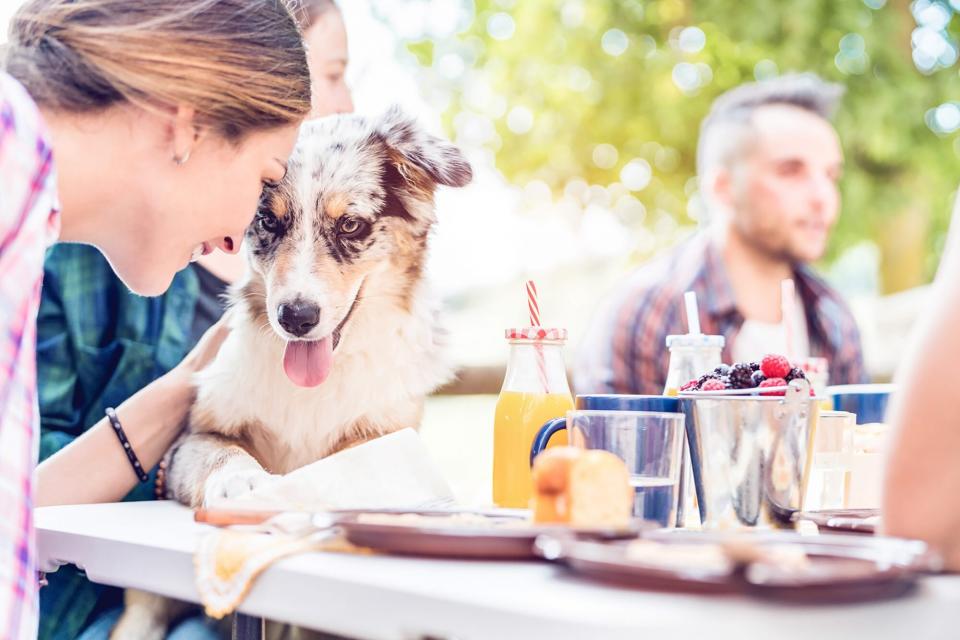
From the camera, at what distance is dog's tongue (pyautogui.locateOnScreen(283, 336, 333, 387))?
5.68 ft

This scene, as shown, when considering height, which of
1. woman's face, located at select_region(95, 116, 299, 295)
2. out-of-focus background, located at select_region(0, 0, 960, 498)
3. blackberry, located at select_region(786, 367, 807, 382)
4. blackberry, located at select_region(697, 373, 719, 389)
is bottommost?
blackberry, located at select_region(697, 373, 719, 389)

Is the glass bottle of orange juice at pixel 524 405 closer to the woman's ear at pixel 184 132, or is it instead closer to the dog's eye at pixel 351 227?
the dog's eye at pixel 351 227

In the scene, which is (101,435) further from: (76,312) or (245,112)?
(245,112)

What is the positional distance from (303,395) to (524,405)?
1.22 ft

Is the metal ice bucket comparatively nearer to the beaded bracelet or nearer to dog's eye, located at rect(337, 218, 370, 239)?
dog's eye, located at rect(337, 218, 370, 239)

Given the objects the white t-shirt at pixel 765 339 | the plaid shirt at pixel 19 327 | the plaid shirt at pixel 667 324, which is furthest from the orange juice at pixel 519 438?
the plaid shirt at pixel 667 324

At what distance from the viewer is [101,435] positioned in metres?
1.79

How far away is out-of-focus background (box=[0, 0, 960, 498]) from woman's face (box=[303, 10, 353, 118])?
3.70 m

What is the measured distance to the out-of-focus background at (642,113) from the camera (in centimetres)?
687

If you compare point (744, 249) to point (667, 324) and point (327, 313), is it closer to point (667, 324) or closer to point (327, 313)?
point (667, 324)

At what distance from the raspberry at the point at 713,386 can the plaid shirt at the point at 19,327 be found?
32.3 inches

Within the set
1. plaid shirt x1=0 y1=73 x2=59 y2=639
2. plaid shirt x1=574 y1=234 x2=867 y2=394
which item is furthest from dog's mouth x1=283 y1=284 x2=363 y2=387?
plaid shirt x1=574 y1=234 x2=867 y2=394

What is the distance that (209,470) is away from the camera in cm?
162

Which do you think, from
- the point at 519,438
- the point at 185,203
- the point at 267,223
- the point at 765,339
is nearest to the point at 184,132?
the point at 185,203
